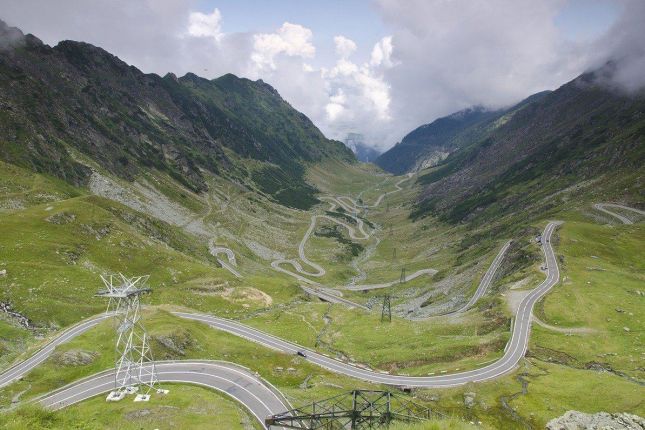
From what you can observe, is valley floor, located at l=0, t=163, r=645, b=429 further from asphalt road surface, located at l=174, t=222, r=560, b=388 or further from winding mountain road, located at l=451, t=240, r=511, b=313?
asphalt road surface, located at l=174, t=222, r=560, b=388

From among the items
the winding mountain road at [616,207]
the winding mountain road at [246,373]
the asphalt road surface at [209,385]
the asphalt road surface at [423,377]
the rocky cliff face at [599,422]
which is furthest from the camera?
the winding mountain road at [616,207]

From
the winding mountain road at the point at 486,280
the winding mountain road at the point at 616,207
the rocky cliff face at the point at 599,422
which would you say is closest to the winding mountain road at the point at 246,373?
the rocky cliff face at the point at 599,422

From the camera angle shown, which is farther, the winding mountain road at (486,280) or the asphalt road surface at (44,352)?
the winding mountain road at (486,280)

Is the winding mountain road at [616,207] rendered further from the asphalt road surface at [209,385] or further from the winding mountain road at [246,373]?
the asphalt road surface at [209,385]

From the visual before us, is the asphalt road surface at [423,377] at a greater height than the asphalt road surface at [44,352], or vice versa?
the asphalt road surface at [44,352]

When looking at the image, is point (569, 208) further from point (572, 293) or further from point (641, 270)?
point (572, 293)

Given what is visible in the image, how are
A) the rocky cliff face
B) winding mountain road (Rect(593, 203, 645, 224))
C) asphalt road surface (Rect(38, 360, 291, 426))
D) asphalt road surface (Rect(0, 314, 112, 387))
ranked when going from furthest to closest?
winding mountain road (Rect(593, 203, 645, 224))
asphalt road surface (Rect(0, 314, 112, 387))
asphalt road surface (Rect(38, 360, 291, 426))
the rocky cliff face

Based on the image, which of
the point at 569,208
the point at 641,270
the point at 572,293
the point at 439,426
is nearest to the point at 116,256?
the point at 439,426

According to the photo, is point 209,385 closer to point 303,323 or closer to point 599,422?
point 303,323

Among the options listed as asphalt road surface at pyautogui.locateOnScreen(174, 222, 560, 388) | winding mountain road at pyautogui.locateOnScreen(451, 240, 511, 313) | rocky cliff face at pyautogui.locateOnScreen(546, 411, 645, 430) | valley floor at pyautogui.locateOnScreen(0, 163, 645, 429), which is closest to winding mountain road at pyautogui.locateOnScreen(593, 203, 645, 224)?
valley floor at pyautogui.locateOnScreen(0, 163, 645, 429)

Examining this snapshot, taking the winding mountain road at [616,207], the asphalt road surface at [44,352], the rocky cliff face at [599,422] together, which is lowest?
the rocky cliff face at [599,422]

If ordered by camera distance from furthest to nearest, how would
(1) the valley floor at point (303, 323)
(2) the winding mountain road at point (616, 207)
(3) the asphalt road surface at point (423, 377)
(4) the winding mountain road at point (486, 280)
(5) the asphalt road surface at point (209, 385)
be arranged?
(2) the winding mountain road at point (616, 207) → (4) the winding mountain road at point (486, 280) → (3) the asphalt road surface at point (423, 377) → (1) the valley floor at point (303, 323) → (5) the asphalt road surface at point (209, 385)
